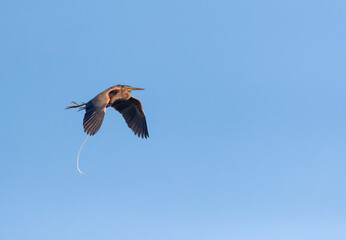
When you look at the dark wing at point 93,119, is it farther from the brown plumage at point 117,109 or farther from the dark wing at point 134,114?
the dark wing at point 134,114

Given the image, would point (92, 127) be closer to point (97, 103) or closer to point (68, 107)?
point (97, 103)

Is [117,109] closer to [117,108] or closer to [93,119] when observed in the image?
[117,108]

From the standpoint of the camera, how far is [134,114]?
92.8 feet

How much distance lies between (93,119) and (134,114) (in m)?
5.86

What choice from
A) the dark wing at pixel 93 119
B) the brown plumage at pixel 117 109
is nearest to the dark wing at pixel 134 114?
the brown plumage at pixel 117 109

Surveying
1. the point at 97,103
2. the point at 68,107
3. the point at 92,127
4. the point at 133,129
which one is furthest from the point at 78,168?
the point at 133,129

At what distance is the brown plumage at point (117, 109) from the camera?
22500 millimetres

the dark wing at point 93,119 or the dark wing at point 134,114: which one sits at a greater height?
the dark wing at point 134,114

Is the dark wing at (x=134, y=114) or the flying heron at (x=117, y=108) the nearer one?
the flying heron at (x=117, y=108)

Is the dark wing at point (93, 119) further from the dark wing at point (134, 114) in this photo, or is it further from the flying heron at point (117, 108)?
the dark wing at point (134, 114)

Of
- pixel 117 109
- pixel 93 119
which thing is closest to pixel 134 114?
pixel 117 109

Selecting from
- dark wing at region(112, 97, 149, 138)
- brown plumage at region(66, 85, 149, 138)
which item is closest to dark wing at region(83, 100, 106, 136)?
brown plumage at region(66, 85, 149, 138)

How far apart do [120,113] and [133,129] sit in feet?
3.53

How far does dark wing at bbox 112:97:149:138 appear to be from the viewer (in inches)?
1107
